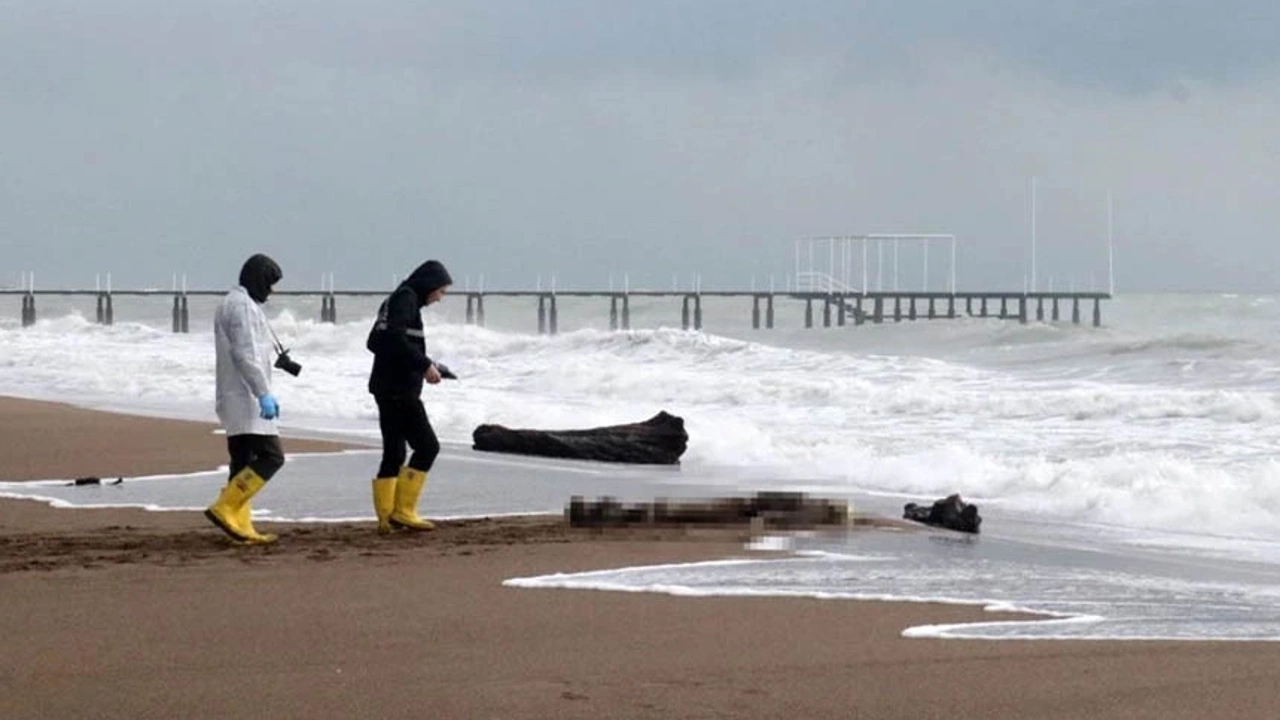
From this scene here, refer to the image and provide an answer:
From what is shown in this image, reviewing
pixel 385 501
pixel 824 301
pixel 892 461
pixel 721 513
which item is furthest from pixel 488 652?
pixel 824 301

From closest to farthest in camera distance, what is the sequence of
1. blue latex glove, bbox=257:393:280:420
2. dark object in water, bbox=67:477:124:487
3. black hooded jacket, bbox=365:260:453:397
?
blue latex glove, bbox=257:393:280:420, black hooded jacket, bbox=365:260:453:397, dark object in water, bbox=67:477:124:487

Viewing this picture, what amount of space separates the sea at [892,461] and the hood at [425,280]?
1385mm

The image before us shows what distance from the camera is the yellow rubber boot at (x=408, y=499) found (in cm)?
922

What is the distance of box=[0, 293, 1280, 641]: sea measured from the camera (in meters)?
7.41

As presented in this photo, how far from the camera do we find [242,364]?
27.8ft

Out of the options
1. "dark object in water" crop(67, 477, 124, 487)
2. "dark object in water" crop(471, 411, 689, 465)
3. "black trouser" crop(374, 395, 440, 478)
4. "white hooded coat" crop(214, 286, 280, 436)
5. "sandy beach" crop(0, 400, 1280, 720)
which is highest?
"white hooded coat" crop(214, 286, 280, 436)

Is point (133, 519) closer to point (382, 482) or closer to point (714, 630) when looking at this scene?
point (382, 482)

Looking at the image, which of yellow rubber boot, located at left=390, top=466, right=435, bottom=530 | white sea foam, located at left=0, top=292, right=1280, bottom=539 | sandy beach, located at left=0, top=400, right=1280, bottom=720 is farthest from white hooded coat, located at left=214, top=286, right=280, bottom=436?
white sea foam, located at left=0, top=292, right=1280, bottom=539

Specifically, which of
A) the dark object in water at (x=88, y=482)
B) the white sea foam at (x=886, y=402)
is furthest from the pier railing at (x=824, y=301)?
the dark object in water at (x=88, y=482)

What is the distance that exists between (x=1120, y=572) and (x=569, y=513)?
3.04 metres

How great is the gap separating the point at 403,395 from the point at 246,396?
36.1 inches

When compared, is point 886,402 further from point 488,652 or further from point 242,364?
point 488,652

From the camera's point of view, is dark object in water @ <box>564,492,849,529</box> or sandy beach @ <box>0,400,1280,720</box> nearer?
sandy beach @ <box>0,400,1280,720</box>

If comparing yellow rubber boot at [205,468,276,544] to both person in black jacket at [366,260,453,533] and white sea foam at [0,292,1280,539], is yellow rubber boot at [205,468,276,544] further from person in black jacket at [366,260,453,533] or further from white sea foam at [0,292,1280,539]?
white sea foam at [0,292,1280,539]
